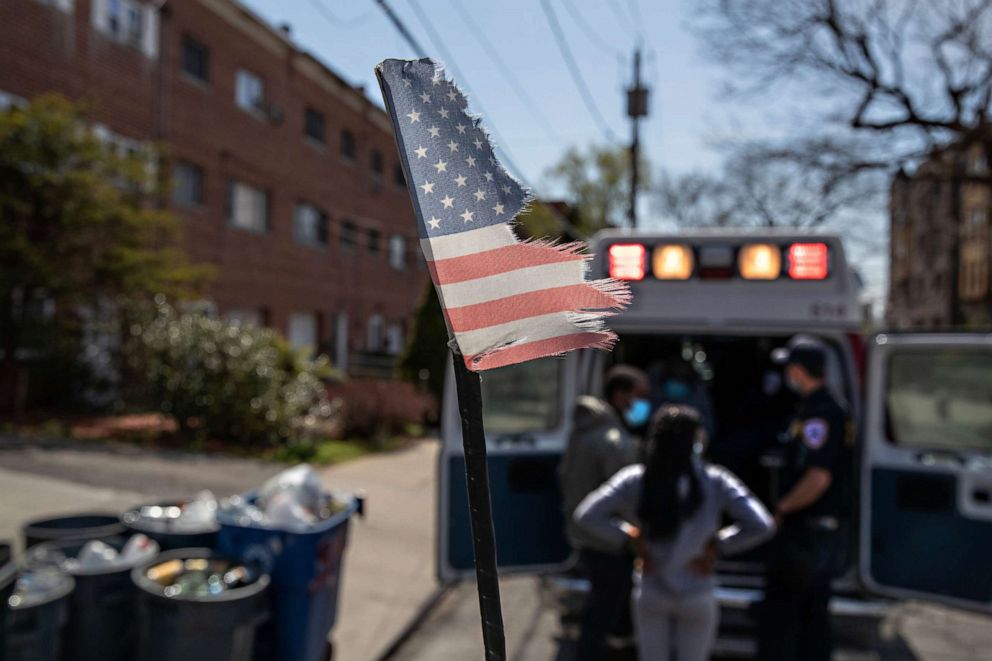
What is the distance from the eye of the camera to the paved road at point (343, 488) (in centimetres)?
590

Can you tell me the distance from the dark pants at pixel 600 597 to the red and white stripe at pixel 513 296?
3.30 metres

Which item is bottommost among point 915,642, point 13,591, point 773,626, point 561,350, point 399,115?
point 915,642

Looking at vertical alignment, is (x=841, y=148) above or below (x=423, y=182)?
above

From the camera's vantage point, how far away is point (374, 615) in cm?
577

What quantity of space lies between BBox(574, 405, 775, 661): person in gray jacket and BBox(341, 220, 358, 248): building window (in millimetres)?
24193

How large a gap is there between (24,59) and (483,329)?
15.6 m

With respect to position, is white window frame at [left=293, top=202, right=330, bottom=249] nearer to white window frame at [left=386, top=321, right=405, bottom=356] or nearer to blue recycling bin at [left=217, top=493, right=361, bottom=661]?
white window frame at [left=386, top=321, right=405, bottom=356]

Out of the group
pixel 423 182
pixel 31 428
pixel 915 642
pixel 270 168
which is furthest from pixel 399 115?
pixel 270 168

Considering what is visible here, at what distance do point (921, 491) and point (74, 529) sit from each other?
470 cm

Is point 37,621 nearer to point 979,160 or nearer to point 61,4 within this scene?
point 61,4

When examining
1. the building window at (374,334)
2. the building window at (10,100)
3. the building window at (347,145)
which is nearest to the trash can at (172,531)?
the building window at (10,100)

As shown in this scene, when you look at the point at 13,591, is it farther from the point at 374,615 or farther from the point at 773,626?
the point at 773,626

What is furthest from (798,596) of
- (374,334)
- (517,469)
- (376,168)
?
(376,168)

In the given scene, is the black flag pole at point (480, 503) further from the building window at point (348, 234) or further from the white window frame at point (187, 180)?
the building window at point (348, 234)
